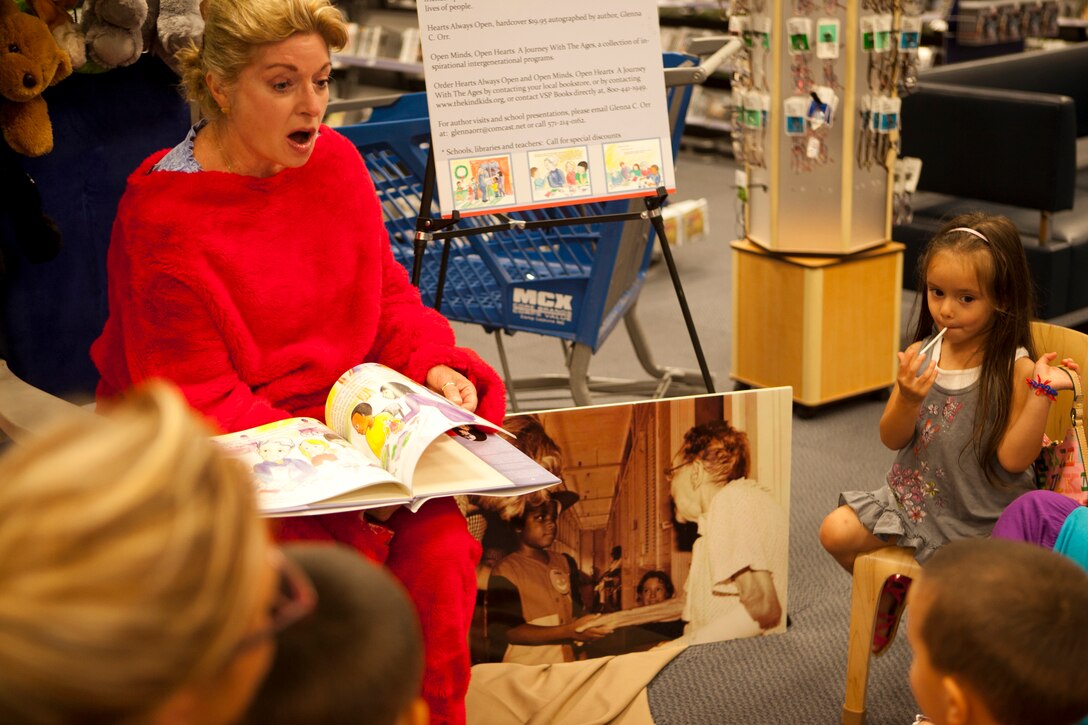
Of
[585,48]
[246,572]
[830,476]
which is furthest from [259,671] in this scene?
[830,476]

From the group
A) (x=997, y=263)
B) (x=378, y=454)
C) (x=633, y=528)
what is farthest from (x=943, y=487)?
(x=378, y=454)

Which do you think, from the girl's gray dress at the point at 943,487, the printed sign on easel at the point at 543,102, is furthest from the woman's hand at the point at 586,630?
the printed sign on easel at the point at 543,102

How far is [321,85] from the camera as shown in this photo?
80.7 inches

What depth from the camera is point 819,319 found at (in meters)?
3.62

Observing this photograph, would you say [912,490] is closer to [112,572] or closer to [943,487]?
[943,487]

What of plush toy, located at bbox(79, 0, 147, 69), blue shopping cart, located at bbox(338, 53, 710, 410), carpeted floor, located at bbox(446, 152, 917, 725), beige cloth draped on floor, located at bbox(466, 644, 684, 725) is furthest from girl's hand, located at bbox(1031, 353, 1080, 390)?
plush toy, located at bbox(79, 0, 147, 69)

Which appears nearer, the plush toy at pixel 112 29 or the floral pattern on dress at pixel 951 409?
the floral pattern on dress at pixel 951 409

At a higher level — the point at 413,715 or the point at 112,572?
the point at 112,572

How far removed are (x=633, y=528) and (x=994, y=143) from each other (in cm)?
272

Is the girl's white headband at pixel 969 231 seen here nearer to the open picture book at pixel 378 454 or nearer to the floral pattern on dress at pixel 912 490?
the floral pattern on dress at pixel 912 490

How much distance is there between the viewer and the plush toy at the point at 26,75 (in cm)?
223

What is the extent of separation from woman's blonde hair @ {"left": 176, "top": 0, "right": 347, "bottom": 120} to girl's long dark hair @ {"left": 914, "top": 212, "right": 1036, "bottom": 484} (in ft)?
3.79

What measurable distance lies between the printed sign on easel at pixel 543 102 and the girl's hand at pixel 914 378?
80 centimetres

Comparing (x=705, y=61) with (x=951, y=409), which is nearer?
(x=951, y=409)
